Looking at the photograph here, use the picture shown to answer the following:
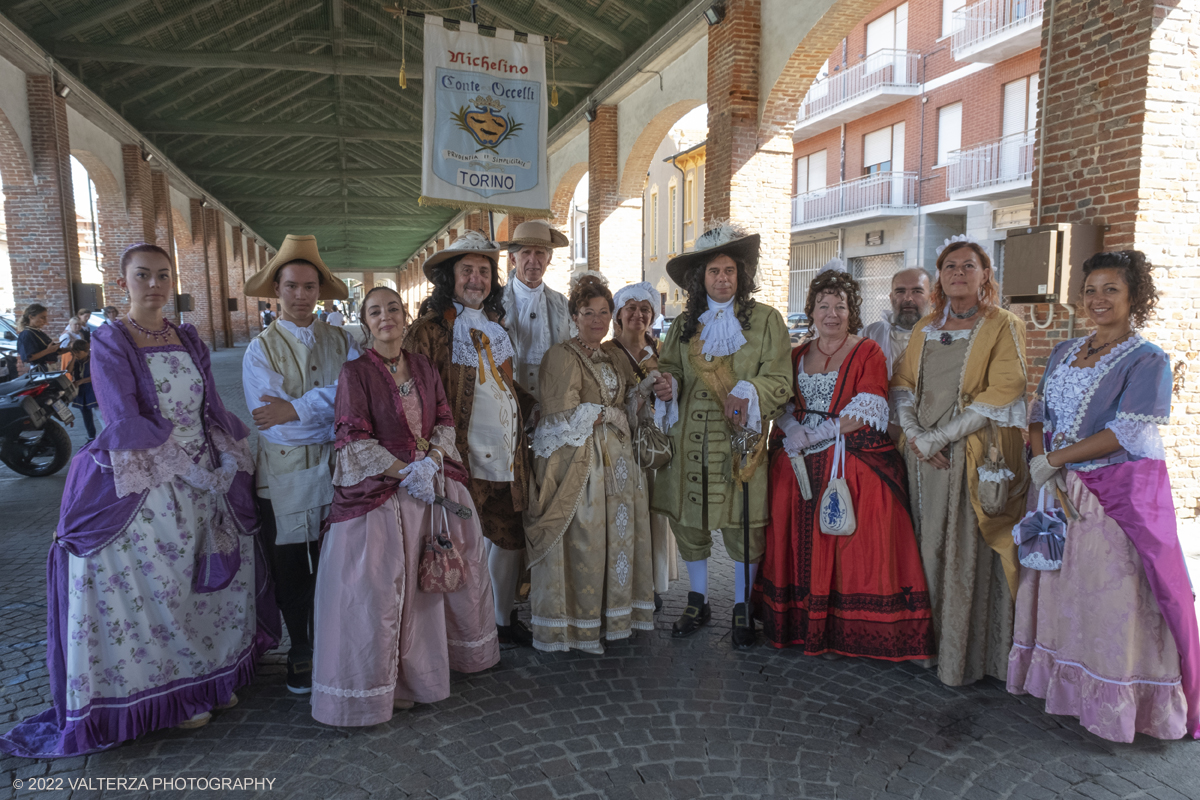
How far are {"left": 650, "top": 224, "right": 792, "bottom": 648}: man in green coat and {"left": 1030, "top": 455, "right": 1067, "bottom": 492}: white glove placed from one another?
40.8 inches

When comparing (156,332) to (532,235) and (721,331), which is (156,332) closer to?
(532,235)

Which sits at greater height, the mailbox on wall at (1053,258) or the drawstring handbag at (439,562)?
the mailbox on wall at (1053,258)

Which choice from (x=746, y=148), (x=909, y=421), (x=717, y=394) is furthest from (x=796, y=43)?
(x=909, y=421)

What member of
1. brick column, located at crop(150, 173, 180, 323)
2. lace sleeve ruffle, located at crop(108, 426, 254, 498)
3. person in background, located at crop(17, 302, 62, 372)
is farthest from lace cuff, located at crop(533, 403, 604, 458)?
brick column, located at crop(150, 173, 180, 323)

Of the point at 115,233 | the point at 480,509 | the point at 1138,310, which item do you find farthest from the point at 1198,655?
the point at 115,233

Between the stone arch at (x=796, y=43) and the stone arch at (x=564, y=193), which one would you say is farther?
the stone arch at (x=564, y=193)

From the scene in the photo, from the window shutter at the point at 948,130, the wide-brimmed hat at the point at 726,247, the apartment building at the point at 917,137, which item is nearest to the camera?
the wide-brimmed hat at the point at 726,247

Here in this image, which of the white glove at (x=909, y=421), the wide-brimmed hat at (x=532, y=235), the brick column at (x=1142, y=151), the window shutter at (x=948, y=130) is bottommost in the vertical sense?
the white glove at (x=909, y=421)

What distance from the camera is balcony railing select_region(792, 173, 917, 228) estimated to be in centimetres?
1872

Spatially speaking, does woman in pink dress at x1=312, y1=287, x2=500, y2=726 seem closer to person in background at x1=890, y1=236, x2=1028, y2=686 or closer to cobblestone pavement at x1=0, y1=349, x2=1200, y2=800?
cobblestone pavement at x1=0, y1=349, x2=1200, y2=800

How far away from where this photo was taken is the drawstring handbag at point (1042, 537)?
112 inches

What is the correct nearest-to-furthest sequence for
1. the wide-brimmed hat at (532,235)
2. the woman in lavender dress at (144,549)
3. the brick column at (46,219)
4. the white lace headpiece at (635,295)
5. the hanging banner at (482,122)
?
1. the woman in lavender dress at (144,549)
2. the white lace headpiece at (635,295)
3. the wide-brimmed hat at (532,235)
4. the hanging banner at (482,122)
5. the brick column at (46,219)

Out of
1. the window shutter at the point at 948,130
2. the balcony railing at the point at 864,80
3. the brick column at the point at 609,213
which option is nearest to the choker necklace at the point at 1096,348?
the brick column at the point at 609,213

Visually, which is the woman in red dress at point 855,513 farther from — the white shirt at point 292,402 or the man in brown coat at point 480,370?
the white shirt at point 292,402
